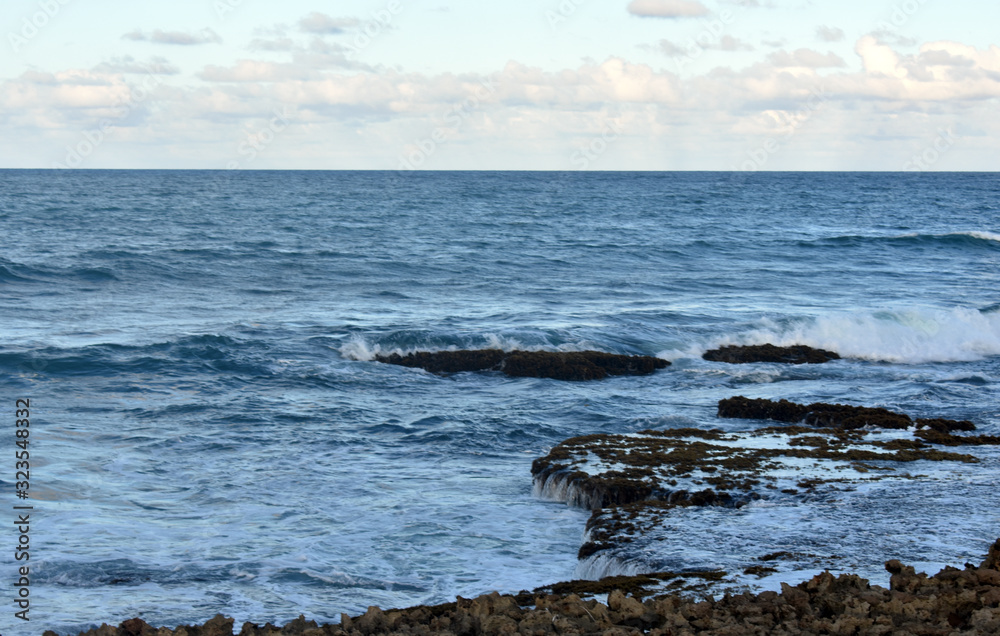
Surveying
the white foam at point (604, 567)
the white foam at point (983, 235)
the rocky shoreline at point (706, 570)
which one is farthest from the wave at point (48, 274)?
the white foam at point (983, 235)

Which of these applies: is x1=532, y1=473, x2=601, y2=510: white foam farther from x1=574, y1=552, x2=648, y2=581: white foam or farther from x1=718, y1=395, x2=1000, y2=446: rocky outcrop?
x1=718, y1=395, x2=1000, y2=446: rocky outcrop

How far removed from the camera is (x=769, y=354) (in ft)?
63.1

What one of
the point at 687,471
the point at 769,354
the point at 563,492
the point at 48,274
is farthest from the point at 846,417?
the point at 48,274

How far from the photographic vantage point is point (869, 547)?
7.54 m

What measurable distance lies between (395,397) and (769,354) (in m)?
8.51

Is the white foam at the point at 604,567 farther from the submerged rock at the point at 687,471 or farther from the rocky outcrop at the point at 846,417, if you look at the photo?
the rocky outcrop at the point at 846,417

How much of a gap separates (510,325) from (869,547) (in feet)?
49.4

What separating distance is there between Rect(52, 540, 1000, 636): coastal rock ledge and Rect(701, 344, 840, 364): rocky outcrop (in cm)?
1287

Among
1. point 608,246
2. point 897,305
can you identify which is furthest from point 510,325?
point 608,246

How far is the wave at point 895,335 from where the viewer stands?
20312mm

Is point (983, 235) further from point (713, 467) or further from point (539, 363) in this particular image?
point (713, 467)

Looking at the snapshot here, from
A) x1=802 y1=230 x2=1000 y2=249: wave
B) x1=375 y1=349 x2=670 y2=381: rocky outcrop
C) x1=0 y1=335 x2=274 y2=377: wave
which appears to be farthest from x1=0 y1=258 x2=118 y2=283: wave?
x1=802 y1=230 x2=1000 y2=249: wave

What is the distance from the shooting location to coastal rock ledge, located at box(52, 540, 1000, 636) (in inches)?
207

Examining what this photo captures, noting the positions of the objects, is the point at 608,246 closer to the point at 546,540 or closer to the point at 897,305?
the point at 897,305
